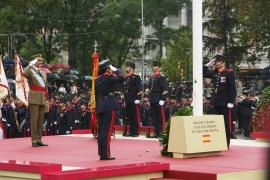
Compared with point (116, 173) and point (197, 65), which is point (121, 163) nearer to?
point (116, 173)

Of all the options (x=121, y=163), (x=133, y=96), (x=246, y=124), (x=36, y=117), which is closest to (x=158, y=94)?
(x=133, y=96)

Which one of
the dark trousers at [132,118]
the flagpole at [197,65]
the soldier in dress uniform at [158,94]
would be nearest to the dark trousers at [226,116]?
the flagpole at [197,65]

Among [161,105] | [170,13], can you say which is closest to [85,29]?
[170,13]

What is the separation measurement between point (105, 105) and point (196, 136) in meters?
1.40

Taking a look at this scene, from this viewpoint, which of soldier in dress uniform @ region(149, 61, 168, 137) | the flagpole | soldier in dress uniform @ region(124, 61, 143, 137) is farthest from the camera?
soldier in dress uniform @ region(124, 61, 143, 137)

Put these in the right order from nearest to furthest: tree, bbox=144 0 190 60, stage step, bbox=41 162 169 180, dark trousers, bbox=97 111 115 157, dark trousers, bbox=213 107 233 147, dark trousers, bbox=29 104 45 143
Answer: stage step, bbox=41 162 169 180 < dark trousers, bbox=97 111 115 157 < dark trousers, bbox=213 107 233 147 < dark trousers, bbox=29 104 45 143 < tree, bbox=144 0 190 60

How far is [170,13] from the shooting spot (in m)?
42.4

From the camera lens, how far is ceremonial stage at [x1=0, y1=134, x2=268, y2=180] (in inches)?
299

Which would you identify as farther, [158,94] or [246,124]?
[246,124]

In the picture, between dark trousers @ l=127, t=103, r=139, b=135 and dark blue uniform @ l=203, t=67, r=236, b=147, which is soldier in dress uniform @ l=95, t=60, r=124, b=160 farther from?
dark trousers @ l=127, t=103, r=139, b=135

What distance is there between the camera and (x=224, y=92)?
11359mm

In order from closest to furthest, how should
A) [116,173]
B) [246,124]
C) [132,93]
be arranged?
[116,173] → [132,93] → [246,124]

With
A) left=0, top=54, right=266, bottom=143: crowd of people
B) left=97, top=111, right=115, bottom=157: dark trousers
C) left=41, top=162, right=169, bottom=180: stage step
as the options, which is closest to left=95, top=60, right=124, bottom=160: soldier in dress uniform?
left=97, top=111, right=115, bottom=157: dark trousers

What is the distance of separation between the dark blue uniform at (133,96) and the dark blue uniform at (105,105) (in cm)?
500
